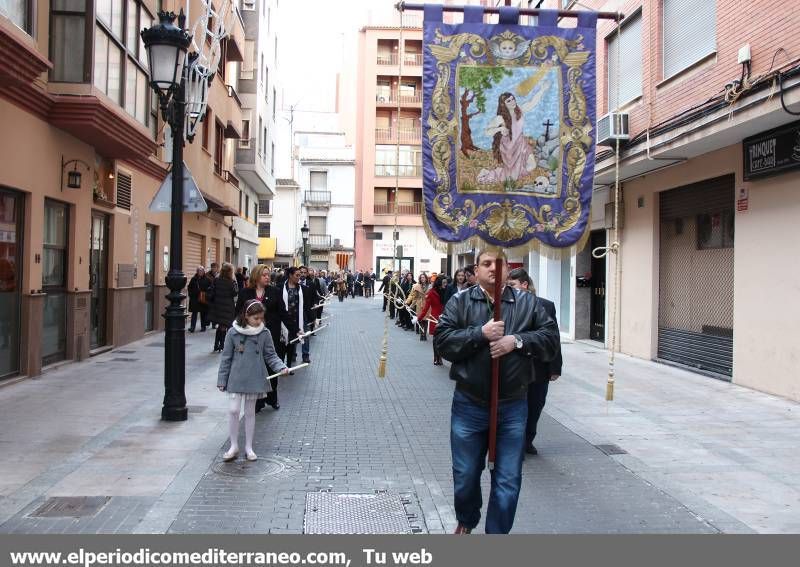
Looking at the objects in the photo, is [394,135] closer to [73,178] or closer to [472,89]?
[73,178]

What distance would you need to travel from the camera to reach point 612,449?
23.9 ft

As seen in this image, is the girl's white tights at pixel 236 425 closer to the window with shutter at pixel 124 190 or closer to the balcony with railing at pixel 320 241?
the window with shutter at pixel 124 190

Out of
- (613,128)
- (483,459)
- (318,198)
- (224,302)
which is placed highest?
(318,198)

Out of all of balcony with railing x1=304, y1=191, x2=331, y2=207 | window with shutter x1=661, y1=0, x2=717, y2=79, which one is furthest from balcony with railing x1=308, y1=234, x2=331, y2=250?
window with shutter x1=661, y1=0, x2=717, y2=79

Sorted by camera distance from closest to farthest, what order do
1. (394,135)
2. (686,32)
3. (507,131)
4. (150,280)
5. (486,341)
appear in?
(486,341)
(507,131)
(686,32)
(150,280)
(394,135)

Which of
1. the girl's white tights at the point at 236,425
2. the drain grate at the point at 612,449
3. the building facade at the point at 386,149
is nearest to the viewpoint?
the girl's white tights at the point at 236,425

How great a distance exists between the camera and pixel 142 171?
16.7 m

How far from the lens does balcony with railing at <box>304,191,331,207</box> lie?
5809 cm

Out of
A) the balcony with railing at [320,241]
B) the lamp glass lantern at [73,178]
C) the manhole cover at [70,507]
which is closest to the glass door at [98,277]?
the lamp glass lantern at [73,178]

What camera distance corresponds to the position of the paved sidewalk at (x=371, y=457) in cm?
516

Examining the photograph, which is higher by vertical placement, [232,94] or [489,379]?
[232,94]

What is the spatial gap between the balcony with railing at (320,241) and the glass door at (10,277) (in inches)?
1857

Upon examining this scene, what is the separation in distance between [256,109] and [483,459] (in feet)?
93.3

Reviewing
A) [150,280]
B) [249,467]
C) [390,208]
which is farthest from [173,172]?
[390,208]
